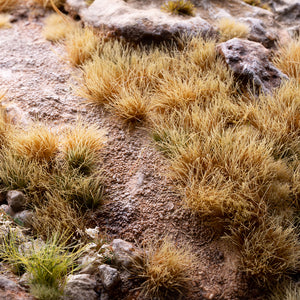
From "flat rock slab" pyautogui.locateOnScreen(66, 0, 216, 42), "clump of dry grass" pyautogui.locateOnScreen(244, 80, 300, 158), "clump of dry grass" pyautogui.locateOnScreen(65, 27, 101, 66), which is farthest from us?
"flat rock slab" pyautogui.locateOnScreen(66, 0, 216, 42)

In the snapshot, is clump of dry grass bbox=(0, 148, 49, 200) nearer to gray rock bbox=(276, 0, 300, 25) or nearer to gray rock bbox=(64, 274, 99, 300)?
gray rock bbox=(64, 274, 99, 300)

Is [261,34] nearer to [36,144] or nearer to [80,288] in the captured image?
[36,144]

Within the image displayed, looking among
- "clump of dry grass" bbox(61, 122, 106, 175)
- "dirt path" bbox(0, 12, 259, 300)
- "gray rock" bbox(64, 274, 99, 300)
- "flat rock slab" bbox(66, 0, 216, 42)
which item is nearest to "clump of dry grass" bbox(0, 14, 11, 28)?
"dirt path" bbox(0, 12, 259, 300)

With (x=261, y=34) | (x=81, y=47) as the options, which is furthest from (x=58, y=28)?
(x=261, y=34)

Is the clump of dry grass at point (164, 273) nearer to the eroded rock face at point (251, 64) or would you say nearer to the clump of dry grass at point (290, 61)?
the eroded rock face at point (251, 64)

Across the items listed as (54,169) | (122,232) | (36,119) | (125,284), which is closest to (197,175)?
(122,232)

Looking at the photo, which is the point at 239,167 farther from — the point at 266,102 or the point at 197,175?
the point at 266,102
